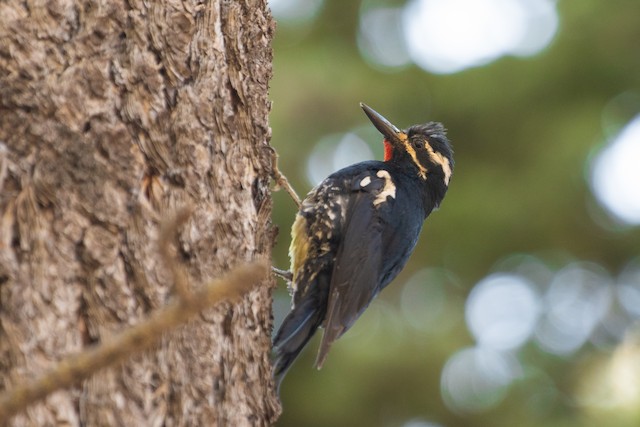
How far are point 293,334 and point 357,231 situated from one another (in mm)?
730

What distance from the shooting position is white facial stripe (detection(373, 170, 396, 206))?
4.06 meters

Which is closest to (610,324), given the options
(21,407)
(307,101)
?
(307,101)

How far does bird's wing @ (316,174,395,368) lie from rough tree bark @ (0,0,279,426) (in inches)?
37.8

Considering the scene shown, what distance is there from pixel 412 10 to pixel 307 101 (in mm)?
1177

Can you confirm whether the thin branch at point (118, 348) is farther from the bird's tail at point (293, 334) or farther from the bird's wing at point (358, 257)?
the bird's wing at point (358, 257)

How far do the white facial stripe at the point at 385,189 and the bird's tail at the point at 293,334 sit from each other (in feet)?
2.21

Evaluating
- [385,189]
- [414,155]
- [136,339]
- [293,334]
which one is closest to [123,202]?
[136,339]

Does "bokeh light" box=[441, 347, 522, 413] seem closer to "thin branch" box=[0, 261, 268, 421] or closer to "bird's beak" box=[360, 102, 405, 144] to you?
"bird's beak" box=[360, 102, 405, 144]

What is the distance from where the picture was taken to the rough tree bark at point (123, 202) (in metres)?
2.00

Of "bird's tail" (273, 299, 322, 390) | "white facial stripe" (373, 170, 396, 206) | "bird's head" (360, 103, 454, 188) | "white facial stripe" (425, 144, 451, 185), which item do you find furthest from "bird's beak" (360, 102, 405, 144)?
"bird's tail" (273, 299, 322, 390)

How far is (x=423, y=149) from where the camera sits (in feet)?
14.9

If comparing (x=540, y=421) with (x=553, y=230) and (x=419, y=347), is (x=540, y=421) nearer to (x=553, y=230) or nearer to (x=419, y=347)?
(x=419, y=347)

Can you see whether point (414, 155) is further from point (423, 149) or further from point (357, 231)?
point (357, 231)

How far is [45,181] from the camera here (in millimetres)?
2088
